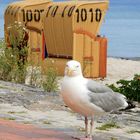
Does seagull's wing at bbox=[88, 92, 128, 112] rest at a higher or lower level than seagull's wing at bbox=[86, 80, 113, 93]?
lower

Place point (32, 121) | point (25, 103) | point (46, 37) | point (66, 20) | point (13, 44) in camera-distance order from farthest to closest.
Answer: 1. point (46, 37)
2. point (66, 20)
3. point (13, 44)
4. point (25, 103)
5. point (32, 121)

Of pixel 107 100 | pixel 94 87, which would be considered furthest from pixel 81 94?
pixel 107 100

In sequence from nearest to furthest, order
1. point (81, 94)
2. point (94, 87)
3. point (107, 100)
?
point (81, 94) < point (94, 87) < point (107, 100)

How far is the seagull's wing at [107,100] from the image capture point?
16.6 ft

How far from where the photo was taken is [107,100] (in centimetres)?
523

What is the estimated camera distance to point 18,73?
10953mm

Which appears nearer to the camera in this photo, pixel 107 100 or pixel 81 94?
pixel 81 94

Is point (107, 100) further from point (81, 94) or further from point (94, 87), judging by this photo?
point (81, 94)

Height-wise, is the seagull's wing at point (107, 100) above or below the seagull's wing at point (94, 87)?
below

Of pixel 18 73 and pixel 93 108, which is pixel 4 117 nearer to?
pixel 93 108

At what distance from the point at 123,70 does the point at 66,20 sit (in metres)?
5.49

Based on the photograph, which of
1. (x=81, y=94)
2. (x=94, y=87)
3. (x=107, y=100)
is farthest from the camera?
(x=107, y=100)

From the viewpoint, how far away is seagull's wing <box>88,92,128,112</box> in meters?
5.05

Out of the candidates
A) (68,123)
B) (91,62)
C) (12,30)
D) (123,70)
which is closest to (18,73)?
(12,30)
